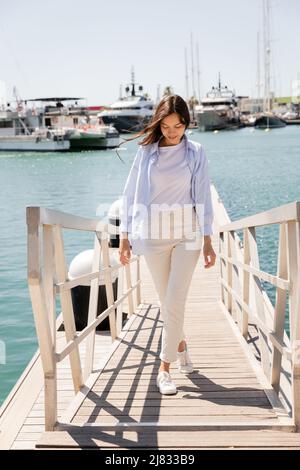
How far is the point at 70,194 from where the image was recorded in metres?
29.3

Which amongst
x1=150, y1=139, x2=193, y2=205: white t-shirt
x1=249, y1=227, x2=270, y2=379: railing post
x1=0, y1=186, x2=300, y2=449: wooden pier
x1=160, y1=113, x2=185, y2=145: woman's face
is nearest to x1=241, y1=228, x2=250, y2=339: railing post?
x1=0, y1=186, x2=300, y2=449: wooden pier

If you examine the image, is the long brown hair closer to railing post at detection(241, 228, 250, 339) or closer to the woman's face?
the woman's face

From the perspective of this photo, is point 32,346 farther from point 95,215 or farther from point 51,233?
point 95,215

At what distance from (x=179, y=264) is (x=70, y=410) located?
1001 mm

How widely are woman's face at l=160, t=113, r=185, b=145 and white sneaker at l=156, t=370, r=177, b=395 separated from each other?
1360 millimetres

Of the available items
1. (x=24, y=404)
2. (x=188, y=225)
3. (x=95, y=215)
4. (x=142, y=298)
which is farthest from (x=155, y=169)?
(x=95, y=215)

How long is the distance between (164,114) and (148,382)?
1.61m

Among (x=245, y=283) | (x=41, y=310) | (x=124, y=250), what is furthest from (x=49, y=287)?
(x=245, y=283)

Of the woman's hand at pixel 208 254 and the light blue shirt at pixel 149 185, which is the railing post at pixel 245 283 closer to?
the woman's hand at pixel 208 254

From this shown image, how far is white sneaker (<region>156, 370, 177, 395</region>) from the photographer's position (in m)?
3.45

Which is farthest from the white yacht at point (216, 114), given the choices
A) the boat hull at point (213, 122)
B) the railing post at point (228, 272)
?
the railing post at point (228, 272)

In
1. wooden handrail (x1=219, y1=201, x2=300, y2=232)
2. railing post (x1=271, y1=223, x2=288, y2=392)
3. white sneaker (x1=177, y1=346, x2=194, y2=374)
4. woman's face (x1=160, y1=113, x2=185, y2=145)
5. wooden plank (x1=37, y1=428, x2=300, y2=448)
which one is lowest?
white sneaker (x1=177, y1=346, x2=194, y2=374)

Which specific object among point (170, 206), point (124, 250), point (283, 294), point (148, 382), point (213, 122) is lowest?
point (148, 382)

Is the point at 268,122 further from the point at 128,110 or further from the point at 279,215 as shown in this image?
the point at 279,215
